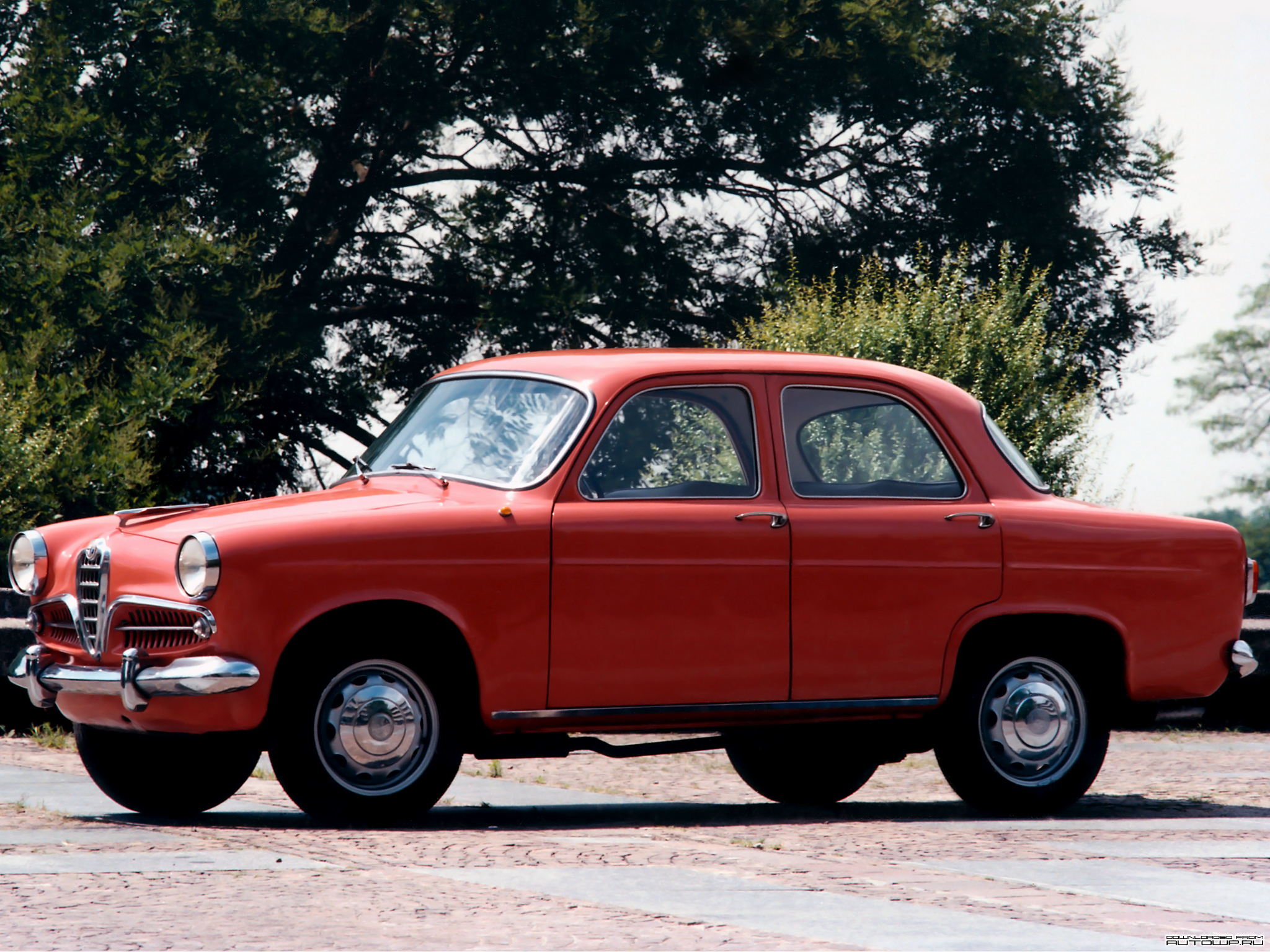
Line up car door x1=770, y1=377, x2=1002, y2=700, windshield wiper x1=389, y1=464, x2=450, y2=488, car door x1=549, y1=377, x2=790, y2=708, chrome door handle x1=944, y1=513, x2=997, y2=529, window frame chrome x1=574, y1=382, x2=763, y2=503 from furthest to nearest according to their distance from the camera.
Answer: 1. chrome door handle x1=944, y1=513, x2=997, y2=529
2. car door x1=770, y1=377, x2=1002, y2=700
3. windshield wiper x1=389, y1=464, x2=450, y2=488
4. window frame chrome x1=574, y1=382, x2=763, y2=503
5. car door x1=549, y1=377, x2=790, y2=708

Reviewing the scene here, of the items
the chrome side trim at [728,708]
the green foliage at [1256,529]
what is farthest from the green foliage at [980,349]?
the green foliage at [1256,529]

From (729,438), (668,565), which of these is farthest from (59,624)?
(729,438)

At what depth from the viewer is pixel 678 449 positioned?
7.10 m

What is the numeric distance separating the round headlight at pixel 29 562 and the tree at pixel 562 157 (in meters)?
17.8

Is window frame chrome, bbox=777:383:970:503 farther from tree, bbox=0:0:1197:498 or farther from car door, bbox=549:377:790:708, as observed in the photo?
tree, bbox=0:0:1197:498

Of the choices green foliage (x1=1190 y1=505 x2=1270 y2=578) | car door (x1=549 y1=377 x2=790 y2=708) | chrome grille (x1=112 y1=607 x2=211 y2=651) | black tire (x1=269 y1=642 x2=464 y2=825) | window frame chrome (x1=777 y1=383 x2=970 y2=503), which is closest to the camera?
chrome grille (x1=112 y1=607 x2=211 y2=651)

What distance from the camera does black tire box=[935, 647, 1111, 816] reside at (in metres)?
7.23

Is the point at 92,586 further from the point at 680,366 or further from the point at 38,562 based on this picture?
the point at 680,366

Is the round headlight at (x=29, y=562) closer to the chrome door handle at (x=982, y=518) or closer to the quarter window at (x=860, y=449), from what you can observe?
the quarter window at (x=860, y=449)

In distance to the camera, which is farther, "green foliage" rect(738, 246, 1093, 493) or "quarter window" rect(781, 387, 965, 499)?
"green foliage" rect(738, 246, 1093, 493)

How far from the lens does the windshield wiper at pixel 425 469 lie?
22.2ft

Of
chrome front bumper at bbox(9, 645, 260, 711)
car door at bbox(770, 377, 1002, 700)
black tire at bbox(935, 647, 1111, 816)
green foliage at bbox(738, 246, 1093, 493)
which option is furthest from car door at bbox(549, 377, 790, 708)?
green foliage at bbox(738, 246, 1093, 493)

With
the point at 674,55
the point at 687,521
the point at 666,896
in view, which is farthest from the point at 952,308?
the point at 666,896

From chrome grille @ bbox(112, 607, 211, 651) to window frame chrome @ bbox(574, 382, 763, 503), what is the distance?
1.53 metres
